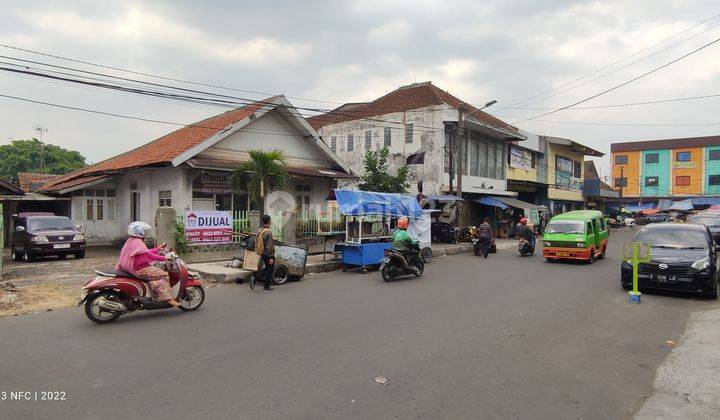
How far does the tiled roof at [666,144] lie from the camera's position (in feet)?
189

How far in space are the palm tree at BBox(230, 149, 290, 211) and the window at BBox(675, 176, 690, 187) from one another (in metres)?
61.3

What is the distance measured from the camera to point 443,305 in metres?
8.88

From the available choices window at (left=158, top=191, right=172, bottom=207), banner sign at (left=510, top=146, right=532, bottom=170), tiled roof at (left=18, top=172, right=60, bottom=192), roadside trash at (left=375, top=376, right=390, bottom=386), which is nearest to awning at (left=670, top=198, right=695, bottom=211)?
banner sign at (left=510, top=146, right=532, bottom=170)

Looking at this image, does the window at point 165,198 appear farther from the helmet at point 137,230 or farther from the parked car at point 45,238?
the helmet at point 137,230

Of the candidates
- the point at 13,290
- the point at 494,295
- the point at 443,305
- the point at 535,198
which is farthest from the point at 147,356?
the point at 535,198

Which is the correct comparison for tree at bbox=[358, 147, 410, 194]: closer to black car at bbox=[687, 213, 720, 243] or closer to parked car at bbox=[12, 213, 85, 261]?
parked car at bbox=[12, 213, 85, 261]

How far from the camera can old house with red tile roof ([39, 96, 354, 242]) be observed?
1766 centimetres

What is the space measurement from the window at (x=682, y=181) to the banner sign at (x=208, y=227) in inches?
2484

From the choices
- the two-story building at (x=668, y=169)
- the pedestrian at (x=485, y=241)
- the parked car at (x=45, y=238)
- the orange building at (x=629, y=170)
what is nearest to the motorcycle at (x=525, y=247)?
the pedestrian at (x=485, y=241)

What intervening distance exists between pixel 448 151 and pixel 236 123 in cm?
1349

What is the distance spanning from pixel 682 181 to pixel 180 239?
65302mm

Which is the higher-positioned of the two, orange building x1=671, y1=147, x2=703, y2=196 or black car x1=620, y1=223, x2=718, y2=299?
orange building x1=671, y1=147, x2=703, y2=196

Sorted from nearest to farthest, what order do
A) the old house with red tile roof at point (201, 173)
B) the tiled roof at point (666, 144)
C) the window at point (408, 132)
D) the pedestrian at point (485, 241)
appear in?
the old house with red tile roof at point (201, 173), the pedestrian at point (485, 241), the window at point (408, 132), the tiled roof at point (666, 144)

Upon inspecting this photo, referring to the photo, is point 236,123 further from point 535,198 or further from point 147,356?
point 535,198
